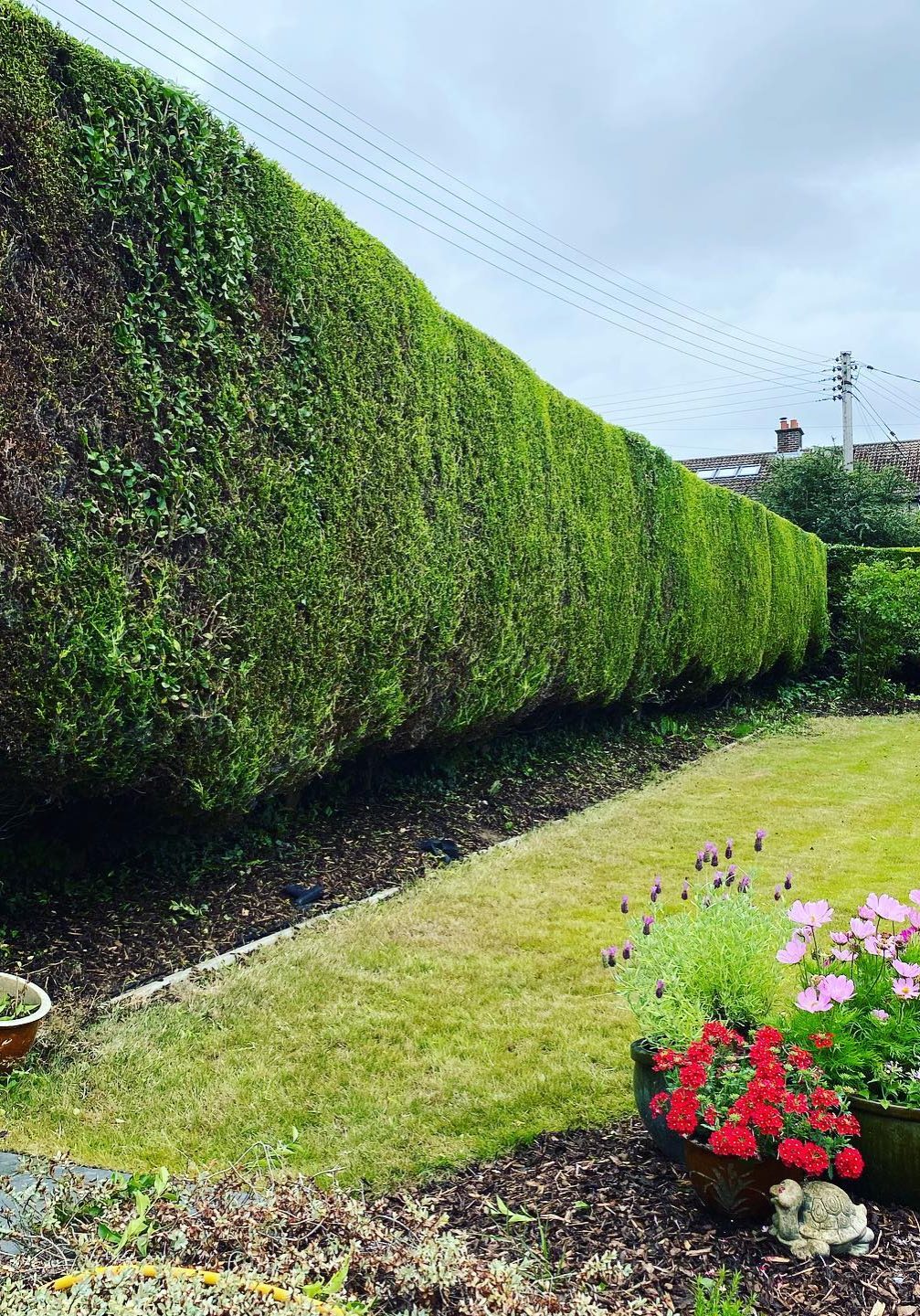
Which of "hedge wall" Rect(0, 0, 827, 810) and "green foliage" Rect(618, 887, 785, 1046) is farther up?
"hedge wall" Rect(0, 0, 827, 810)

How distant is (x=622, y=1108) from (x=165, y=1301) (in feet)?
5.71

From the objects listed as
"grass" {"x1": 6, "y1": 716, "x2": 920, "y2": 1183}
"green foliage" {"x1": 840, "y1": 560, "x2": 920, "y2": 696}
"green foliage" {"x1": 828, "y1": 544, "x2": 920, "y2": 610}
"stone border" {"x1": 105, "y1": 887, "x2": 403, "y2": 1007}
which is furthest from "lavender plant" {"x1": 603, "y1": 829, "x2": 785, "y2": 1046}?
"green foliage" {"x1": 828, "y1": 544, "x2": 920, "y2": 610}

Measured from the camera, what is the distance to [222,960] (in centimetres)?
416

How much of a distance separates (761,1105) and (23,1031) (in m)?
2.38

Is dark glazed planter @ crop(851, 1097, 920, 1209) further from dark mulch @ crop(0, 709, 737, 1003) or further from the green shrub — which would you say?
the green shrub

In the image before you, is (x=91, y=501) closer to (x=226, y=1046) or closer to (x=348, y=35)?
(x=226, y=1046)

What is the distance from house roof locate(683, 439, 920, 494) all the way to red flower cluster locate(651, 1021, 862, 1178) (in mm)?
32520

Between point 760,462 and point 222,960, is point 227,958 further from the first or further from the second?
point 760,462

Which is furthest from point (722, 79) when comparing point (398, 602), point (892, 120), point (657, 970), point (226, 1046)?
point (226, 1046)

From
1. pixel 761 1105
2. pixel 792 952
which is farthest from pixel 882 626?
pixel 761 1105

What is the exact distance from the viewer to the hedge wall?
366 centimetres

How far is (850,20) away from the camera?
17.5 feet

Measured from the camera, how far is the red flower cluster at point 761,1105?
83.1 inches

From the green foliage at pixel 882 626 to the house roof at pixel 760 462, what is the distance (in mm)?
16809
